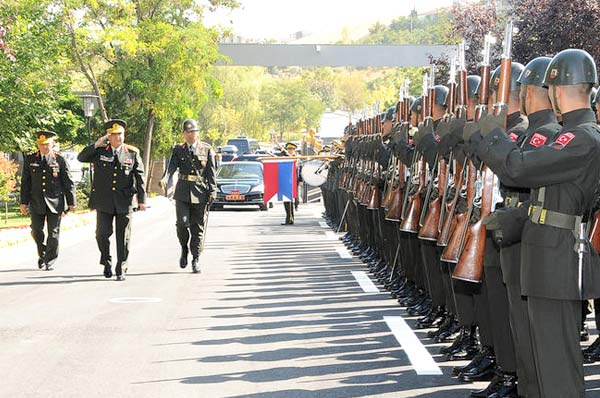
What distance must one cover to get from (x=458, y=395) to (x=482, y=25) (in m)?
19.3

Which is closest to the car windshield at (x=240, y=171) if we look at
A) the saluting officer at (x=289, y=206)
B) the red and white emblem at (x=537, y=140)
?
the saluting officer at (x=289, y=206)

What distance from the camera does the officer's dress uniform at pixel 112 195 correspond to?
1503 cm

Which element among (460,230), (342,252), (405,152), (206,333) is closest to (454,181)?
(460,230)

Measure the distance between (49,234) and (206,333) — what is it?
6.35 metres

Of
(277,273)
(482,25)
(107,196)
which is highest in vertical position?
(482,25)

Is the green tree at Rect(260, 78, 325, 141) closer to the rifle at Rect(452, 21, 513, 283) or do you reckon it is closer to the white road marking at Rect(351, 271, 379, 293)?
the white road marking at Rect(351, 271, 379, 293)

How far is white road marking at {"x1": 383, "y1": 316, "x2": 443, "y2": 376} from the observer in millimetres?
8703

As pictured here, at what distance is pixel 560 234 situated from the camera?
627cm

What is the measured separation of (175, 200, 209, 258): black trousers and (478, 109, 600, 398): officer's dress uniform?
9.86 metres

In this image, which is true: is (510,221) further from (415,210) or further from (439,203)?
(415,210)

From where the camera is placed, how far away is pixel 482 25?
26.2 metres

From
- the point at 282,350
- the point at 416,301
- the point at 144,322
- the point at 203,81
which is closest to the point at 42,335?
the point at 144,322

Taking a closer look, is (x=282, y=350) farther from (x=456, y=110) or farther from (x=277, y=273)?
(x=277, y=273)

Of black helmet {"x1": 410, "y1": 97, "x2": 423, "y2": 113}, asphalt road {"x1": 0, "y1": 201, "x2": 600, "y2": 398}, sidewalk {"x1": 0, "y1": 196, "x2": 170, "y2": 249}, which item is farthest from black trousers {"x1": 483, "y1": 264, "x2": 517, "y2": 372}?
sidewalk {"x1": 0, "y1": 196, "x2": 170, "y2": 249}
